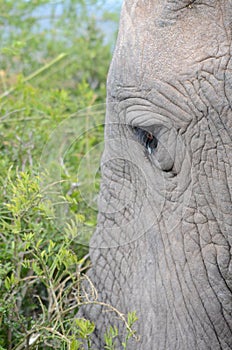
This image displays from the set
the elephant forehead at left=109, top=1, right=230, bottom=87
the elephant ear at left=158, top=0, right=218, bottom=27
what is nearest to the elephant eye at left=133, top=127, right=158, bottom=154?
the elephant forehead at left=109, top=1, right=230, bottom=87

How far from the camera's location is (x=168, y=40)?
2.70 m

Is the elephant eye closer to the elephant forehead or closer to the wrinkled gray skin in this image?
the wrinkled gray skin

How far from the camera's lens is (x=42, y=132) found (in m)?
4.33

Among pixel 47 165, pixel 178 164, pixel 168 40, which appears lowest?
pixel 178 164

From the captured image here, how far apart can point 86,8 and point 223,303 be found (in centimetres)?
424

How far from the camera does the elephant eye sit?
9.20 ft

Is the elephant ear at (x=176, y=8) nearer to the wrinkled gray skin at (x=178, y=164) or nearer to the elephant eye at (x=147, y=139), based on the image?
the wrinkled gray skin at (x=178, y=164)

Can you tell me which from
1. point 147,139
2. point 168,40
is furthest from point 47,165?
point 168,40

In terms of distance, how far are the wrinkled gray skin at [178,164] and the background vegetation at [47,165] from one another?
158 millimetres

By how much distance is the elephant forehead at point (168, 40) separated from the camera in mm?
2670

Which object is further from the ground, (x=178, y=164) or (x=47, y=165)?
(x=47, y=165)

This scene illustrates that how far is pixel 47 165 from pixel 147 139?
1.06m

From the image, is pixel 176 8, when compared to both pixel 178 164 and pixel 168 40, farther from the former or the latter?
pixel 178 164

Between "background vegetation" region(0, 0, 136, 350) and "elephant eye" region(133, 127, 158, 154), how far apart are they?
338 millimetres
